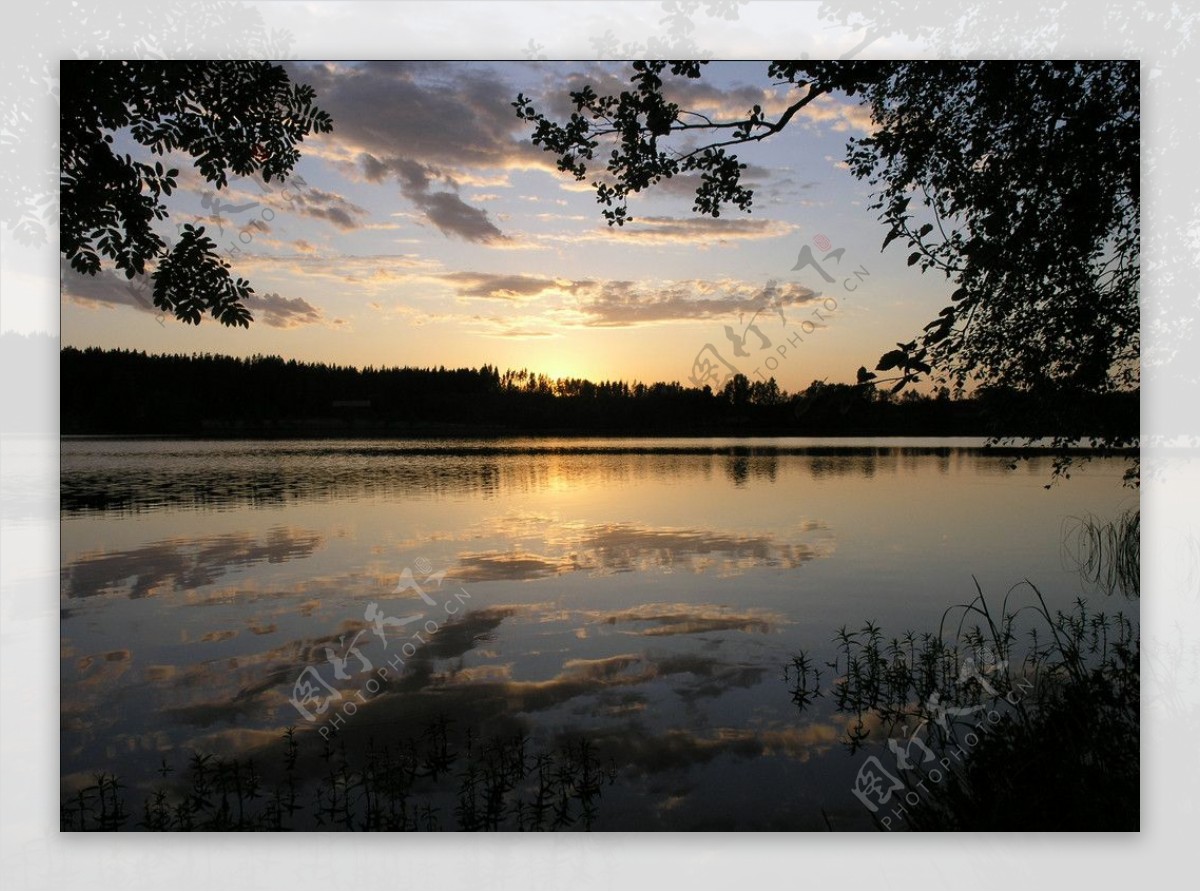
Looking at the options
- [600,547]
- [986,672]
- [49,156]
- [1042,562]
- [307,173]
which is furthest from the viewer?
[600,547]

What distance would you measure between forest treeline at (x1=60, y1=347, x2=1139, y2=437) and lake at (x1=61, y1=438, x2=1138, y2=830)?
2.50 feet

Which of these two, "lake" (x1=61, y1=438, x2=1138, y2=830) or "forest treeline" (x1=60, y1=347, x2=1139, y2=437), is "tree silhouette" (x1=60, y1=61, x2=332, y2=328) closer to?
"forest treeline" (x1=60, y1=347, x2=1139, y2=437)

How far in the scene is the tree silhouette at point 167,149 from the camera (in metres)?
5.59

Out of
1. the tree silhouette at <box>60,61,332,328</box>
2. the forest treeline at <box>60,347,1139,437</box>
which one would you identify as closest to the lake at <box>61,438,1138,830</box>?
the forest treeline at <box>60,347,1139,437</box>

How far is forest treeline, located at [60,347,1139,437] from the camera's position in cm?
612

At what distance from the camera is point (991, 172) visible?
5957 mm

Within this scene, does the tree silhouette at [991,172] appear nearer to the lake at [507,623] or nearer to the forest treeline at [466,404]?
the forest treeline at [466,404]

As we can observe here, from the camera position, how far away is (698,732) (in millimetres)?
5469

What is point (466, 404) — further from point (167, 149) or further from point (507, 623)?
point (167, 149)

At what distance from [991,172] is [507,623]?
538 cm

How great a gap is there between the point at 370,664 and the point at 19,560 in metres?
2.54

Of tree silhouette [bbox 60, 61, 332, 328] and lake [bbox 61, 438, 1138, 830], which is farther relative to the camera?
tree silhouette [bbox 60, 61, 332, 328]

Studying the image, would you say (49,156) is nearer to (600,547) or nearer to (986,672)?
(600,547)

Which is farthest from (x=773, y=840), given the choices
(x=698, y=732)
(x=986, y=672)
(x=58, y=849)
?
(x=58, y=849)
